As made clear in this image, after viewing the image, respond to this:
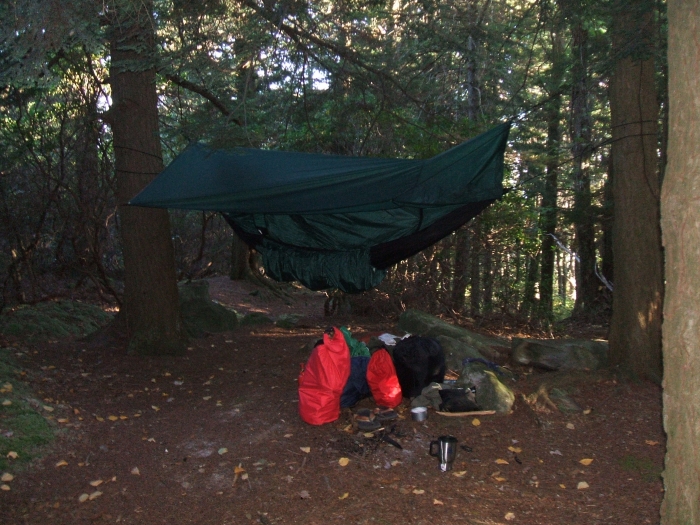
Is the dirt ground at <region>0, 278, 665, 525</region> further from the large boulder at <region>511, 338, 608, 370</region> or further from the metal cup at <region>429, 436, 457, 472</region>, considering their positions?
the large boulder at <region>511, 338, 608, 370</region>

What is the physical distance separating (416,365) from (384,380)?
234 mm

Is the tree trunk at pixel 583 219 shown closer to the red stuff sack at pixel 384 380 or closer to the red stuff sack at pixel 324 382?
the red stuff sack at pixel 384 380

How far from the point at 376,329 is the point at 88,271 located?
2.91m

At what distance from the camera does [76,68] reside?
5082 mm

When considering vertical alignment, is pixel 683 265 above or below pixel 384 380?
above

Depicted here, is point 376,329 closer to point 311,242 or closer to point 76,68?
point 311,242

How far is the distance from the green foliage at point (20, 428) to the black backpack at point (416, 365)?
1991 mm

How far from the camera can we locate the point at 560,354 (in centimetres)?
448

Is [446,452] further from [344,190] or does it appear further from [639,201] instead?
[639,201]

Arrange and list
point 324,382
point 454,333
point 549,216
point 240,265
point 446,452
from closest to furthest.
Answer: point 446,452 → point 324,382 → point 454,333 → point 549,216 → point 240,265

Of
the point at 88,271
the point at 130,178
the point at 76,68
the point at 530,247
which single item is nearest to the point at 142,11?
the point at 130,178

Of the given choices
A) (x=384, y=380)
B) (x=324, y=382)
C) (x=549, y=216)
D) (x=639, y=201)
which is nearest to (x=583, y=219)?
(x=549, y=216)

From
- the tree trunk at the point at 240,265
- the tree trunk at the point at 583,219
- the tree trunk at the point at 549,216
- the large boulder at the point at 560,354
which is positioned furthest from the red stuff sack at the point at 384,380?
the tree trunk at the point at 240,265

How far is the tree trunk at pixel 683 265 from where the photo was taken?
1.54 meters
